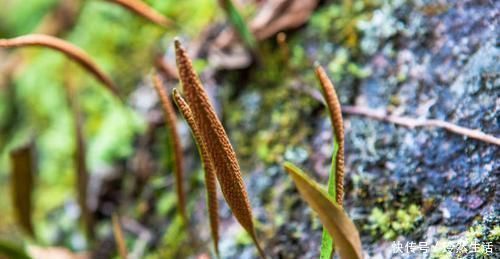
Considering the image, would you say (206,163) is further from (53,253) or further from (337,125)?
(53,253)

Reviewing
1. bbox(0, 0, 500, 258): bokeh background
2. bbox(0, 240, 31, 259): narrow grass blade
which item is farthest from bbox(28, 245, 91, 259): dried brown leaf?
bbox(0, 240, 31, 259): narrow grass blade

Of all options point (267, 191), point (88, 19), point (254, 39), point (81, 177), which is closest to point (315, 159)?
point (267, 191)

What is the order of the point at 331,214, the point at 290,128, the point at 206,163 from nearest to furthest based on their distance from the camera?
the point at 331,214 → the point at 206,163 → the point at 290,128

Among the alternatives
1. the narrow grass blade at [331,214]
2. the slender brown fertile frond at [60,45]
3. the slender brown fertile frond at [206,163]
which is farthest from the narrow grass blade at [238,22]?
the narrow grass blade at [331,214]

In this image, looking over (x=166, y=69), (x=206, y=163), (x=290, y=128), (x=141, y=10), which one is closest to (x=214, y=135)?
(x=206, y=163)

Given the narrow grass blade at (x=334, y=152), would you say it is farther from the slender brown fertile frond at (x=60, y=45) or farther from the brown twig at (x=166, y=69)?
the brown twig at (x=166, y=69)

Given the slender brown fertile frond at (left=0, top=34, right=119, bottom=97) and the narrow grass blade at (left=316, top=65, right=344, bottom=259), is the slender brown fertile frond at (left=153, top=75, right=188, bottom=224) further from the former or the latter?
the narrow grass blade at (left=316, top=65, right=344, bottom=259)

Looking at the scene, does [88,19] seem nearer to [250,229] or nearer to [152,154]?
[152,154]
